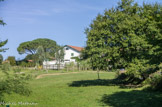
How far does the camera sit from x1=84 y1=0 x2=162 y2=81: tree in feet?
49.2

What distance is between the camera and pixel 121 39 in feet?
51.3

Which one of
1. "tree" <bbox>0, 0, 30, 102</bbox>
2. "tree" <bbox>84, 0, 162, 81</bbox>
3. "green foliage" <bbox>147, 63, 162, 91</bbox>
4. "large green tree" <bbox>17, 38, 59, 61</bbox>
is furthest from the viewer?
"large green tree" <bbox>17, 38, 59, 61</bbox>

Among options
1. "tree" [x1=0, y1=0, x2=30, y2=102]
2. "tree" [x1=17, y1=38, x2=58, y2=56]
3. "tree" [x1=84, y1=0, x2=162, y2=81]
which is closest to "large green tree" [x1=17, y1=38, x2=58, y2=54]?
"tree" [x1=17, y1=38, x2=58, y2=56]

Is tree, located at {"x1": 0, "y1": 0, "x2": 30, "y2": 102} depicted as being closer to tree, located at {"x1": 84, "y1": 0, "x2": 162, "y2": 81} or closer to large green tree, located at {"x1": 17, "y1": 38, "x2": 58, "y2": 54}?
tree, located at {"x1": 84, "y1": 0, "x2": 162, "y2": 81}

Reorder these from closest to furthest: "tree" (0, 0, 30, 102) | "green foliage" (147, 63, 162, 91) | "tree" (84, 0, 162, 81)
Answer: "tree" (0, 0, 30, 102) < "green foliage" (147, 63, 162, 91) < "tree" (84, 0, 162, 81)

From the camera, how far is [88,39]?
1662cm

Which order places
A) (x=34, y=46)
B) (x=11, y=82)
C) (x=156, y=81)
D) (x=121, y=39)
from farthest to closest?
(x=34, y=46), (x=121, y=39), (x=156, y=81), (x=11, y=82)

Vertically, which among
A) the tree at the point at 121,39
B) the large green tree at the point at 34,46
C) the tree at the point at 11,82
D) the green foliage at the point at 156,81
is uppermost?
the large green tree at the point at 34,46

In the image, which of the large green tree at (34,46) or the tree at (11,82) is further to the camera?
the large green tree at (34,46)

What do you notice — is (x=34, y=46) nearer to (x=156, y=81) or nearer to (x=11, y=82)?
(x=156, y=81)

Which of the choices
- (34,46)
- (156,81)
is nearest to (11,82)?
(156,81)

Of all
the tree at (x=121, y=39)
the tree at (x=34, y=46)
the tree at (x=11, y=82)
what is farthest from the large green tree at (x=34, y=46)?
the tree at (x=11, y=82)

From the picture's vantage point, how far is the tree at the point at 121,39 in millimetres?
15000

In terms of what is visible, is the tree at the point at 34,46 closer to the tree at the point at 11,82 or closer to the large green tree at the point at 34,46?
the large green tree at the point at 34,46
